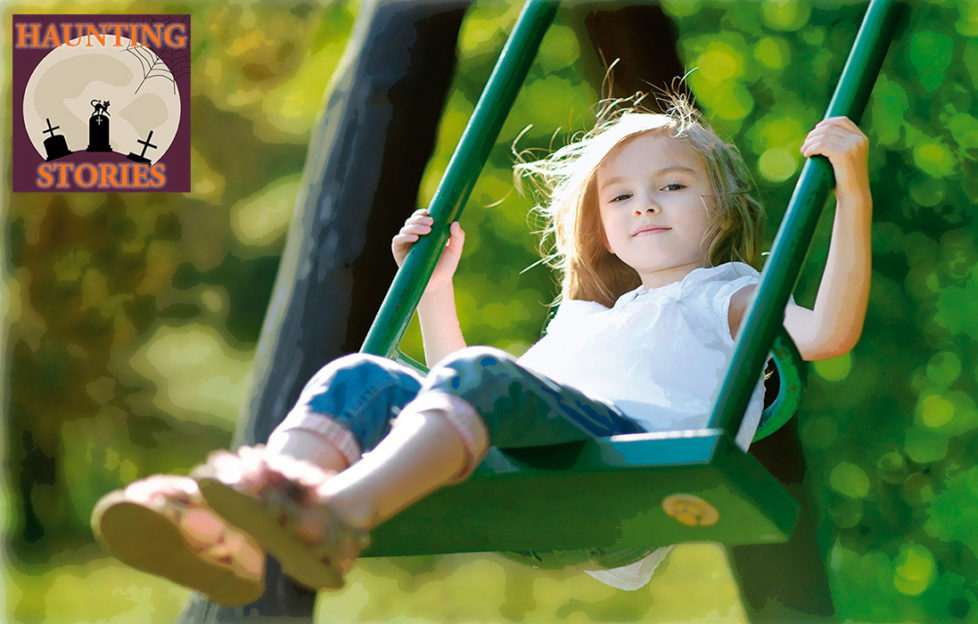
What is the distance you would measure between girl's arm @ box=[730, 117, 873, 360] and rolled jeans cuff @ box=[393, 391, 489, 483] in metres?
0.80

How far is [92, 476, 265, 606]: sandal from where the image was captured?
2.22 meters

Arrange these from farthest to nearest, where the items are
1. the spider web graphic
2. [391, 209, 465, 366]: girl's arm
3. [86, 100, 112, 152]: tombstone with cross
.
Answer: the spider web graphic < [86, 100, 112, 152]: tombstone with cross < [391, 209, 465, 366]: girl's arm

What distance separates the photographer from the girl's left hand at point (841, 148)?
2.78 meters

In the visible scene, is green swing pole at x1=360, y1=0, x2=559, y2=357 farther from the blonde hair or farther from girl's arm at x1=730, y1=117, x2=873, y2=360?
girl's arm at x1=730, y1=117, x2=873, y2=360

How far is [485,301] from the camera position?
6.75 meters

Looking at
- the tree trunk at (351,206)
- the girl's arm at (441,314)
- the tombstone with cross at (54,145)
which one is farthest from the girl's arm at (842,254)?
the tombstone with cross at (54,145)

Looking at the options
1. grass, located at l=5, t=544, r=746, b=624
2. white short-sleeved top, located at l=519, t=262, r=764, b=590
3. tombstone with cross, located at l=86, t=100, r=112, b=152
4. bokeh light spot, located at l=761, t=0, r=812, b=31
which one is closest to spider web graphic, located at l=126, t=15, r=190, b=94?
tombstone with cross, located at l=86, t=100, r=112, b=152

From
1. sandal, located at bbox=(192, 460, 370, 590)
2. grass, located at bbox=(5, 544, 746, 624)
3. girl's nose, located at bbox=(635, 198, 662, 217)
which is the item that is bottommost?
grass, located at bbox=(5, 544, 746, 624)

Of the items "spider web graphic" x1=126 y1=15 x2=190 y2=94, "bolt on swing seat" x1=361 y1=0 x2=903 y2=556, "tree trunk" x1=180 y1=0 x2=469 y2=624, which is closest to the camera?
"bolt on swing seat" x1=361 y1=0 x2=903 y2=556

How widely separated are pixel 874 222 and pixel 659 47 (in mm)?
1697

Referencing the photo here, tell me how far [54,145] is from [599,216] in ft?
8.54

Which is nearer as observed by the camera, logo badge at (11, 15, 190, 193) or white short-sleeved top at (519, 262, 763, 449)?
→ white short-sleeved top at (519, 262, 763, 449)

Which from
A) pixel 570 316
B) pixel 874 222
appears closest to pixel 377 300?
pixel 570 316

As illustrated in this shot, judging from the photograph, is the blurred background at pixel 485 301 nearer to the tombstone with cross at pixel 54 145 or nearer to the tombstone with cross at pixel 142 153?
the tombstone with cross at pixel 54 145
